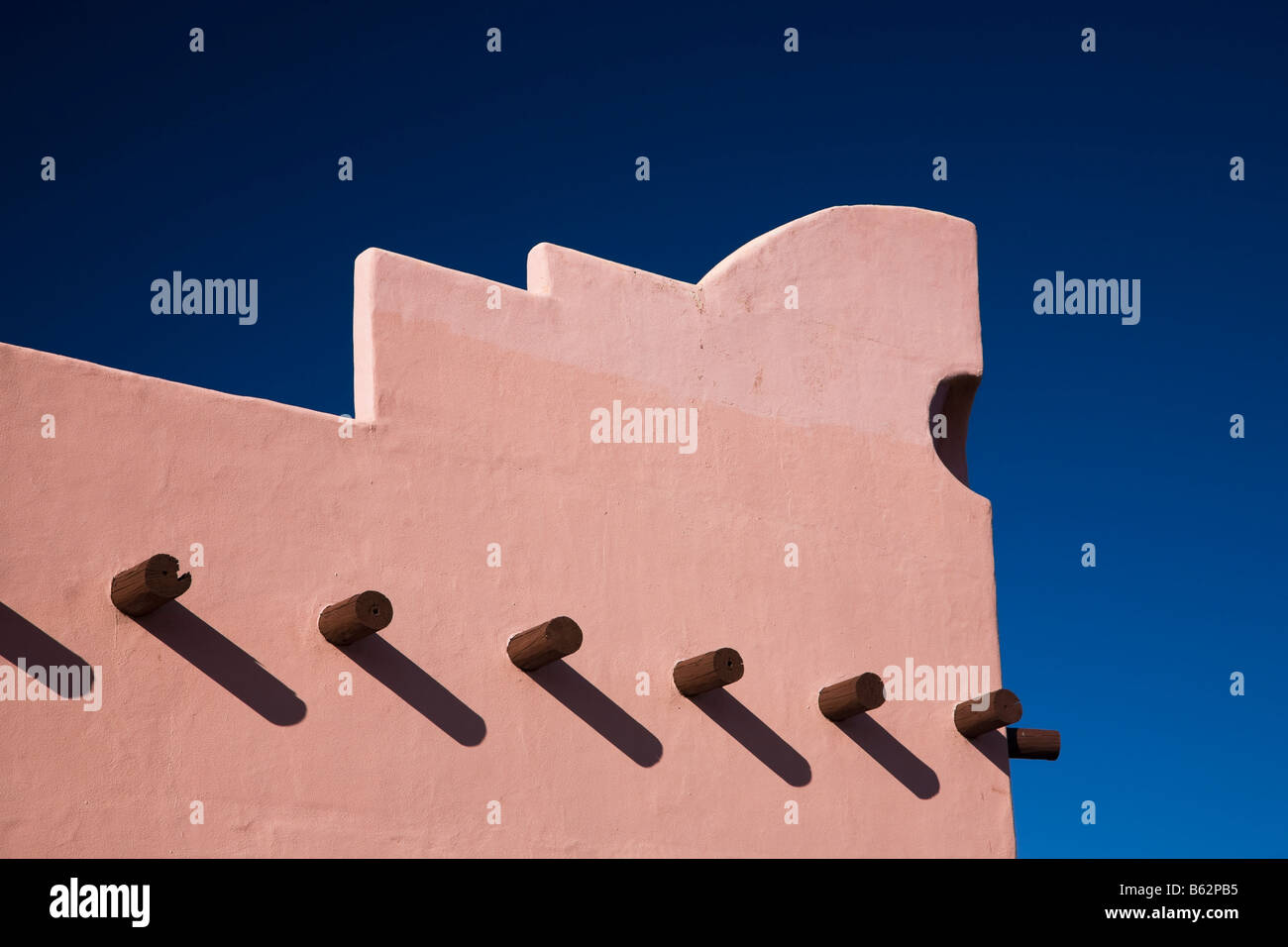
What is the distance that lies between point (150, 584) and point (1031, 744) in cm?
585

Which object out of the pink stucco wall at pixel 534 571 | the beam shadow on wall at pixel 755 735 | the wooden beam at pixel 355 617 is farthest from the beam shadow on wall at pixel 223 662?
the beam shadow on wall at pixel 755 735

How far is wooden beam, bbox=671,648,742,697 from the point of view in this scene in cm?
893

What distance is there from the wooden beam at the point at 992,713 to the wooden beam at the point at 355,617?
388 centimetres

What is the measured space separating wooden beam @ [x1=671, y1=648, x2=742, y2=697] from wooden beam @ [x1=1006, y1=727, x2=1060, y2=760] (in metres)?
2.42

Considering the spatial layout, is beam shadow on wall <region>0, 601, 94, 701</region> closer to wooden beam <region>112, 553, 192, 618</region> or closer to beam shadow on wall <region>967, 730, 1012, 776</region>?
wooden beam <region>112, 553, 192, 618</region>

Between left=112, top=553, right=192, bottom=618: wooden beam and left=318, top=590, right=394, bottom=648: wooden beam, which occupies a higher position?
left=112, top=553, right=192, bottom=618: wooden beam

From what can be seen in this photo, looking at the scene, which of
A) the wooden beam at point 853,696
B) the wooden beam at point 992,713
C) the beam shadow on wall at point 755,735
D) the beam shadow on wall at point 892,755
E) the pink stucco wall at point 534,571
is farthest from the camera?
the wooden beam at point 992,713

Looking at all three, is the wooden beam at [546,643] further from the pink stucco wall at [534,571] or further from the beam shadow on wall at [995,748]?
the beam shadow on wall at [995,748]

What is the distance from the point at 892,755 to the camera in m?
9.98

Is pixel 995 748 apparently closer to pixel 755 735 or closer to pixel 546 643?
Answer: pixel 755 735

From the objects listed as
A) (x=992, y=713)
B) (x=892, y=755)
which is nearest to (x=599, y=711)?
(x=892, y=755)

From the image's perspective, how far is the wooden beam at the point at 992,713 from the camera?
1005cm

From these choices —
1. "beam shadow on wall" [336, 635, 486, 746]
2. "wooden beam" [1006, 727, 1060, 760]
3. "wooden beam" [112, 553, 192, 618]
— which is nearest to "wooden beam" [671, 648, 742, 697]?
"beam shadow on wall" [336, 635, 486, 746]
